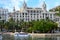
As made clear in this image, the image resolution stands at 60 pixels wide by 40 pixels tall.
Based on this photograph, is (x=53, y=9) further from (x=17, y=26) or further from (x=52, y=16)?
(x=17, y=26)

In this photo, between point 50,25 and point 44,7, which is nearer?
point 50,25

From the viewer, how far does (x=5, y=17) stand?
160125 millimetres

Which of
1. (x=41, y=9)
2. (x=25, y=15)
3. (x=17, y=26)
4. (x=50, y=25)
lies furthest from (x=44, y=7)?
(x=50, y=25)

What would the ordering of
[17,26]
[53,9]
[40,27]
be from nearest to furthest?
1. [40,27]
2. [17,26]
3. [53,9]

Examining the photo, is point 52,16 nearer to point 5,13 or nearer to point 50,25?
point 5,13

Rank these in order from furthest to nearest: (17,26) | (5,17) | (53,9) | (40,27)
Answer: (53,9)
(5,17)
(17,26)
(40,27)

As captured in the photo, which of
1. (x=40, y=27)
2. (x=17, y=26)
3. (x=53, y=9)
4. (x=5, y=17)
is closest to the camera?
(x=40, y=27)

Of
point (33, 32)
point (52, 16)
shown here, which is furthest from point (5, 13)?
point (33, 32)

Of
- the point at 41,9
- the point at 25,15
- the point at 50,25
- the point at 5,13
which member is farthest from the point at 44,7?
the point at 50,25

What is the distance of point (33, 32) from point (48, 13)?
6663 cm

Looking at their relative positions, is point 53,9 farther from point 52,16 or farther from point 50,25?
point 50,25

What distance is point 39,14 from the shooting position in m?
162

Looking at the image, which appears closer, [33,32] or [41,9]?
[33,32]

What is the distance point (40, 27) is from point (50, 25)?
411 centimetres
